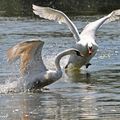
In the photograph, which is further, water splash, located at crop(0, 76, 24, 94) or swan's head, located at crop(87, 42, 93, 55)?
swan's head, located at crop(87, 42, 93, 55)

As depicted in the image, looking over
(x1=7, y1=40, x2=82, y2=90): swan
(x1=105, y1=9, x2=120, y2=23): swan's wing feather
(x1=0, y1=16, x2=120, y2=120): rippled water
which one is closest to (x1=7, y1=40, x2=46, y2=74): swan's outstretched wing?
(x1=7, y1=40, x2=82, y2=90): swan

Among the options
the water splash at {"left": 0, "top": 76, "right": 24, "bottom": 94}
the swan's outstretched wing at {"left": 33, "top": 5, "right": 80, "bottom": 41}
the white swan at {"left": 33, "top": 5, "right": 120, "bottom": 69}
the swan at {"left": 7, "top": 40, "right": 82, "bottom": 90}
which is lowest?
the white swan at {"left": 33, "top": 5, "right": 120, "bottom": 69}

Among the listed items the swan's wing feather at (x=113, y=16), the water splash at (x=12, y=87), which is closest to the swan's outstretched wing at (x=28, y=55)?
the water splash at (x=12, y=87)

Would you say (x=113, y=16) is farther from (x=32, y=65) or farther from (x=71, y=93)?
(x=71, y=93)

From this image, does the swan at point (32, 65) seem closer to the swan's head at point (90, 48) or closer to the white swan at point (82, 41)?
the swan's head at point (90, 48)

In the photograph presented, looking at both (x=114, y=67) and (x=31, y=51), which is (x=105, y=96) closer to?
(x=31, y=51)

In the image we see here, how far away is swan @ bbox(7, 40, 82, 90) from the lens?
630 inches

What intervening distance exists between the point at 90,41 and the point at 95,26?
1.33m

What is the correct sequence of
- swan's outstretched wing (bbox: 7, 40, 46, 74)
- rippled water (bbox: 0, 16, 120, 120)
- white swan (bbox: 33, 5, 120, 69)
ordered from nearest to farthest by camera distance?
1. rippled water (bbox: 0, 16, 120, 120)
2. swan's outstretched wing (bbox: 7, 40, 46, 74)
3. white swan (bbox: 33, 5, 120, 69)

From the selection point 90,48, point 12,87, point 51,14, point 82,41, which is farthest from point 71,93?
point 51,14

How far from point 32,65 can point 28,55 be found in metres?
0.27

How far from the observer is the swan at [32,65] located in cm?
1600

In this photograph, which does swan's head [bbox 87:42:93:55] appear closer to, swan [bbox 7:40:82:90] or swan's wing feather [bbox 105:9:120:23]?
swan's wing feather [bbox 105:9:120:23]

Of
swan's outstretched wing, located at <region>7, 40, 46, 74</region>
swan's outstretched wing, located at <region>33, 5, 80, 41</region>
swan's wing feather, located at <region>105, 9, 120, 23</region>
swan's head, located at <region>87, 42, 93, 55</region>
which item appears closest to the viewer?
swan's outstretched wing, located at <region>7, 40, 46, 74</region>
